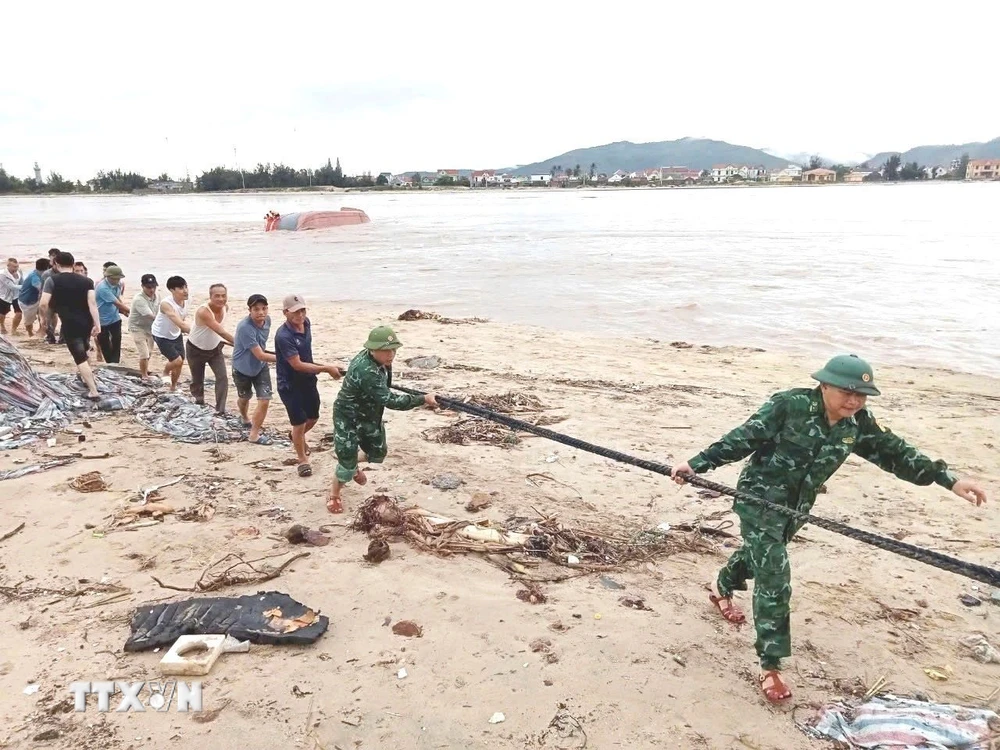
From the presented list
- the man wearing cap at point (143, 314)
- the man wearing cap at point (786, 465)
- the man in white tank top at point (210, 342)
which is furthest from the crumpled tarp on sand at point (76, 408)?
the man wearing cap at point (786, 465)

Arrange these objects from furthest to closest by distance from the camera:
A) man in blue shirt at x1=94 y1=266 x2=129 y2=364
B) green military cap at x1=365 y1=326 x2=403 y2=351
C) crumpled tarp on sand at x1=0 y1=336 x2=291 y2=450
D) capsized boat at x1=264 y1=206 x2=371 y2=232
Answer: capsized boat at x1=264 y1=206 x2=371 y2=232 < man in blue shirt at x1=94 y1=266 x2=129 y2=364 < crumpled tarp on sand at x1=0 y1=336 x2=291 y2=450 < green military cap at x1=365 y1=326 x2=403 y2=351

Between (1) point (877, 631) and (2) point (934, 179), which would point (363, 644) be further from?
(2) point (934, 179)

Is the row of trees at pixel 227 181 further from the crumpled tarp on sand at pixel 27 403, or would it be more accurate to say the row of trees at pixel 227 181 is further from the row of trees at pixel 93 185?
the crumpled tarp on sand at pixel 27 403

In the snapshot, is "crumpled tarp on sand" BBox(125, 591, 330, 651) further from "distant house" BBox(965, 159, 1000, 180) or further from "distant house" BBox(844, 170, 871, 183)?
"distant house" BBox(965, 159, 1000, 180)

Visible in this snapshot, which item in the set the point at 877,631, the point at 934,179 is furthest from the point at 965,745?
the point at 934,179

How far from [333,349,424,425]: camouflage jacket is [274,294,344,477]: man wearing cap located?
42 centimetres

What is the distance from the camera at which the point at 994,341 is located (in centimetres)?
1281

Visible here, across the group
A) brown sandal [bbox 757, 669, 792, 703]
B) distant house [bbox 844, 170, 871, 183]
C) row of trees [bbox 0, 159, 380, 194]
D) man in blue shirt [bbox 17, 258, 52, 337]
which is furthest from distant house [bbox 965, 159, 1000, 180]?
brown sandal [bbox 757, 669, 792, 703]

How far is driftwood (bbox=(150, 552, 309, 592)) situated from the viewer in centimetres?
410

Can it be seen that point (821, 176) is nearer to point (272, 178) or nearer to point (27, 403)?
point (272, 178)

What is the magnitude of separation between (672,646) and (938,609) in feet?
6.05

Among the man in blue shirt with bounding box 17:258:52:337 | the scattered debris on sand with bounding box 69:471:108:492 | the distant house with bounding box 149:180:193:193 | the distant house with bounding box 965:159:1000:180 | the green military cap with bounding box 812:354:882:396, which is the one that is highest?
the distant house with bounding box 965:159:1000:180

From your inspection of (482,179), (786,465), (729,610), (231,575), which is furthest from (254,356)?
(482,179)

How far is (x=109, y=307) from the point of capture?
8.80 meters
